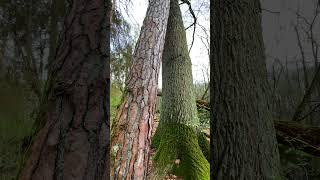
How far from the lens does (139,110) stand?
4273 millimetres

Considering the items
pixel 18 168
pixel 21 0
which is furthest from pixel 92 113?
pixel 21 0

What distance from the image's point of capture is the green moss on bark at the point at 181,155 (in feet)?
18.8

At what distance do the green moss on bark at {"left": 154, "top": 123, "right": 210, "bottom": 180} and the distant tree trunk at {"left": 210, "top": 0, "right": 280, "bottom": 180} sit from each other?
2233 millimetres

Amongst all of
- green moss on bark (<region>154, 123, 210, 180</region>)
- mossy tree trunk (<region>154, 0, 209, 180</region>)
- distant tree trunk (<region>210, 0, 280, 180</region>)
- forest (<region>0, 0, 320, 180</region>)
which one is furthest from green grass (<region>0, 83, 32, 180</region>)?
mossy tree trunk (<region>154, 0, 209, 180</region>)

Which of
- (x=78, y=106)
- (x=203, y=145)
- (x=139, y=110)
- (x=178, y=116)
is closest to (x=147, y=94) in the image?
(x=139, y=110)

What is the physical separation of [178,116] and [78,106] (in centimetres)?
561

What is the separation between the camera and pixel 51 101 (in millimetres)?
910

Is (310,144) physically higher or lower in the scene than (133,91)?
lower

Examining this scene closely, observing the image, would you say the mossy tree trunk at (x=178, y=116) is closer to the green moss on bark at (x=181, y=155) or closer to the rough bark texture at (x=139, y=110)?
the green moss on bark at (x=181, y=155)

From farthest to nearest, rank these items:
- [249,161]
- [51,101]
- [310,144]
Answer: [310,144]
[249,161]
[51,101]

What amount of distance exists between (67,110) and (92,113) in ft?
0.29

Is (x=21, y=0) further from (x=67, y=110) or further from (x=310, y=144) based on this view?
(x=310, y=144)

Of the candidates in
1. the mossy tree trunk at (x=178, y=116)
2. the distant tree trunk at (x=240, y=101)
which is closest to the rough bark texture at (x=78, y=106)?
the distant tree trunk at (x=240, y=101)

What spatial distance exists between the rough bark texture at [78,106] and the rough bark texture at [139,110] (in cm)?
291
